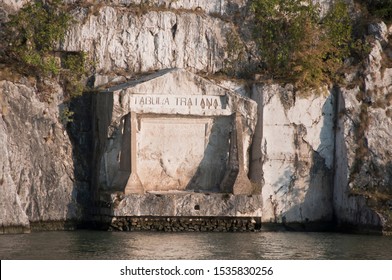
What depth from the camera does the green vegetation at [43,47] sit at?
202ft

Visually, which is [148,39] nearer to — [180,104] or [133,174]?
[180,104]

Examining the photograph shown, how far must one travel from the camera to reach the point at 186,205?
196 feet

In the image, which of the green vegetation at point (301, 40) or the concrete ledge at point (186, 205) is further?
the green vegetation at point (301, 40)

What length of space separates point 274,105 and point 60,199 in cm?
937

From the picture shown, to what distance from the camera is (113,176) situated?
60.8 meters

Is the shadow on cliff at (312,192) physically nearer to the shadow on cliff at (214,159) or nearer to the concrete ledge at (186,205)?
the concrete ledge at (186,205)

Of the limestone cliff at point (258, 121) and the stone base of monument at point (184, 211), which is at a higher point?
the limestone cliff at point (258, 121)

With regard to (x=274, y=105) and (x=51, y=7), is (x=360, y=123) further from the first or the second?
(x=51, y=7)

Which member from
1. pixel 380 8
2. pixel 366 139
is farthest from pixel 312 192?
pixel 380 8

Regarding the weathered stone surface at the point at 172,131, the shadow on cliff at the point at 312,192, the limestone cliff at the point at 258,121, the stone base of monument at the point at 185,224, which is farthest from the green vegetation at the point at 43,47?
the shadow on cliff at the point at 312,192

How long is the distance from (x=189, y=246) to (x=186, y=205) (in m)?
6.44

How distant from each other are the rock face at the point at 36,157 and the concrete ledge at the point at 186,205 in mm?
2295

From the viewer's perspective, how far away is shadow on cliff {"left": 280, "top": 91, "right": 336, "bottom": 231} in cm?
6269

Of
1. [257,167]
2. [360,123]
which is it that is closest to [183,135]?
[257,167]
